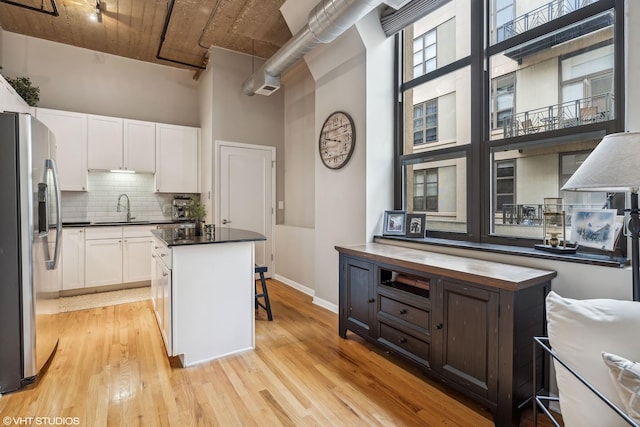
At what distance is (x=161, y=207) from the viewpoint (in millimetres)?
5137


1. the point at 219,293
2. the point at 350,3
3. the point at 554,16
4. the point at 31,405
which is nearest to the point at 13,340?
the point at 31,405

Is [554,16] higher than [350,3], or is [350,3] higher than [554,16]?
[350,3]

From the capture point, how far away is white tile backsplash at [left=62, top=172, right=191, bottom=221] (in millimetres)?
4574

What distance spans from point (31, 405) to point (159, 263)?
1.21m

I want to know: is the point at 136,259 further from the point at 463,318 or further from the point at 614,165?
the point at 614,165

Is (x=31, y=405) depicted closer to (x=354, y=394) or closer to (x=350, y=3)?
(x=354, y=394)

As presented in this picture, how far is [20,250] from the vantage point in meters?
2.08

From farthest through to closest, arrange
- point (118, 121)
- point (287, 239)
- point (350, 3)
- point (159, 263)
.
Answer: point (287, 239) → point (118, 121) → point (159, 263) → point (350, 3)

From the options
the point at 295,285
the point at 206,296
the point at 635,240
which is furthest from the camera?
the point at 295,285

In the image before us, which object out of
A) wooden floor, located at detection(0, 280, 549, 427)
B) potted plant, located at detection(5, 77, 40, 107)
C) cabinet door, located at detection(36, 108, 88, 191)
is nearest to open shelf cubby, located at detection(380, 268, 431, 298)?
wooden floor, located at detection(0, 280, 549, 427)

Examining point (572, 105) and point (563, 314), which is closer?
point (563, 314)

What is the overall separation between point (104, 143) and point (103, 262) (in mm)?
1657

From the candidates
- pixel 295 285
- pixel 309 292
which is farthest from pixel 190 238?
pixel 295 285

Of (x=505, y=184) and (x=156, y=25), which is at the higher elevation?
(x=156, y=25)
